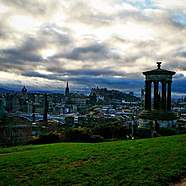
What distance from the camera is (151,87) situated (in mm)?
30812

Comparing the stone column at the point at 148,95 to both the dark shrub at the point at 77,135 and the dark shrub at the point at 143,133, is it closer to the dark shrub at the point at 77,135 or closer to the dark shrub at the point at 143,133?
the dark shrub at the point at 143,133

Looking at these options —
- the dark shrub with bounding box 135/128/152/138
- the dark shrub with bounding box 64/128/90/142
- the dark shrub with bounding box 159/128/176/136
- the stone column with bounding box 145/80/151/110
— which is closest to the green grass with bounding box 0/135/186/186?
the dark shrub with bounding box 64/128/90/142

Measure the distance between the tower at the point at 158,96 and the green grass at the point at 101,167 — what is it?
14.3 m

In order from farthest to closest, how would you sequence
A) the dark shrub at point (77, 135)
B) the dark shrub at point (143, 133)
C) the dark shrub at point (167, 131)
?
the dark shrub at point (167, 131), the dark shrub at point (143, 133), the dark shrub at point (77, 135)

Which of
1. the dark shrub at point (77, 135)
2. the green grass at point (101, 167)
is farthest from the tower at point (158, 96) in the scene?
the green grass at point (101, 167)

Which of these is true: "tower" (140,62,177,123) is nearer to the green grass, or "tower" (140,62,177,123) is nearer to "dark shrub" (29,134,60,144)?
"dark shrub" (29,134,60,144)

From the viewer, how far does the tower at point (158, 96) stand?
28938mm

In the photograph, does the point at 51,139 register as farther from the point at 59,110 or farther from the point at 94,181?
the point at 59,110

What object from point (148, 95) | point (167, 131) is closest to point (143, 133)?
point (167, 131)

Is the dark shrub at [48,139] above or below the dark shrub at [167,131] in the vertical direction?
below

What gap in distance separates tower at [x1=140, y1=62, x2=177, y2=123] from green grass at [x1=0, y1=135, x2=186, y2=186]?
14.3m

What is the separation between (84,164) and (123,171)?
1.76 m

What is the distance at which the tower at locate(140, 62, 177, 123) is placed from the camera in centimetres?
2894

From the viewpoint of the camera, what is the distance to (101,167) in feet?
36.0
